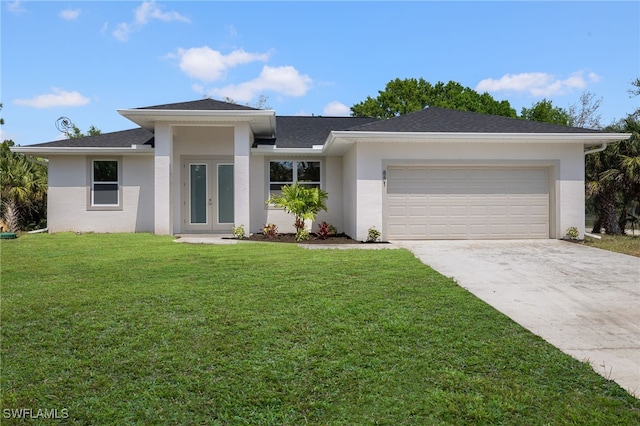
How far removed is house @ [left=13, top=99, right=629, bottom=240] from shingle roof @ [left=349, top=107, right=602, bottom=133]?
0.03m

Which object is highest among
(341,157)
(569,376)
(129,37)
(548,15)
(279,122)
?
(548,15)

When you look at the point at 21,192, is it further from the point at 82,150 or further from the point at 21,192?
the point at 82,150

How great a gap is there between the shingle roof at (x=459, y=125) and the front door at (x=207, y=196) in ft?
19.1

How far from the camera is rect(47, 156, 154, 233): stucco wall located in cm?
1491

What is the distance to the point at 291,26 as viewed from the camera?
543 inches

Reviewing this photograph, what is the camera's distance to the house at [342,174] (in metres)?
12.2

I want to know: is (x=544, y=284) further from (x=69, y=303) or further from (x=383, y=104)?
(x=383, y=104)

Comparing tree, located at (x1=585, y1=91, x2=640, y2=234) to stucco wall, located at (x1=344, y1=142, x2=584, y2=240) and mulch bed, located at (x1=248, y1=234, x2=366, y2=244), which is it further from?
mulch bed, located at (x1=248, y1=234, x2=366, y2=244)

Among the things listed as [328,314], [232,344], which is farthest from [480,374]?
[232,344]

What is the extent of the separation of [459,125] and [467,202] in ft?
7.60

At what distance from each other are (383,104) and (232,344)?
35.1 m

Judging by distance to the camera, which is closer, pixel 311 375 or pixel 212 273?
pixel 311 375

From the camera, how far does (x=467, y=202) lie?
12.6m

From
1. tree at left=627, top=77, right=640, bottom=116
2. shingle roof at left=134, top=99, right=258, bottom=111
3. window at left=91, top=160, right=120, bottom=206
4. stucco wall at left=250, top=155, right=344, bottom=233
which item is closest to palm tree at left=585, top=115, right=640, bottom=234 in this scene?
tree at left=627, top=77, right=640, bottom=116
